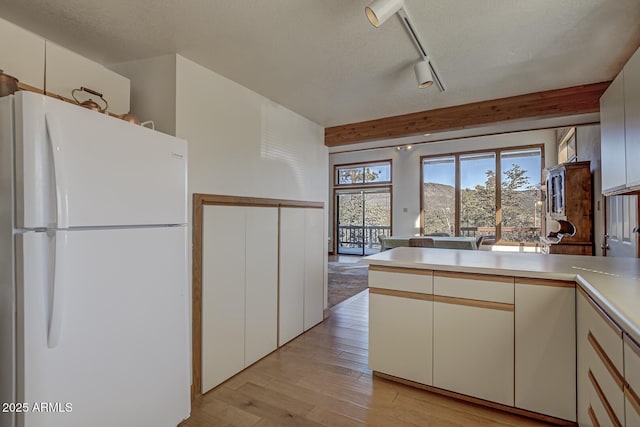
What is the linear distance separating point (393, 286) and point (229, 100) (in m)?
1.92

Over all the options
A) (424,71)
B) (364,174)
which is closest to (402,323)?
(424,71)

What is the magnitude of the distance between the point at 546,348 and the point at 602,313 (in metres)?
0.62

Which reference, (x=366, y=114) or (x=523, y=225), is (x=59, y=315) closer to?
(x=366, y=114)

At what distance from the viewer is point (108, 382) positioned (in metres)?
1.39

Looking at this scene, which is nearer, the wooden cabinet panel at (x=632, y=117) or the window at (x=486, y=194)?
the wooden cabinet panel at (x=632, y=117)

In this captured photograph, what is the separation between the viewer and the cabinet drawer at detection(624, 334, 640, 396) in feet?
Answer: 3.35

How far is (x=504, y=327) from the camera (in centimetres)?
197

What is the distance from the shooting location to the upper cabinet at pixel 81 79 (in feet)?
Result: 5.68

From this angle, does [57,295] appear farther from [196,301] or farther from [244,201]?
[244,201]

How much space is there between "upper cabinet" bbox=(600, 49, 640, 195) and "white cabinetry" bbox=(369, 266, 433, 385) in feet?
4.04

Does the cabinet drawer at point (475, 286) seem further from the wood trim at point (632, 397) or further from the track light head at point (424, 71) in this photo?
the track light head at point (424, 71)

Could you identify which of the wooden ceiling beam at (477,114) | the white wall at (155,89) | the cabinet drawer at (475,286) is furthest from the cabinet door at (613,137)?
the white wall at (155,89)

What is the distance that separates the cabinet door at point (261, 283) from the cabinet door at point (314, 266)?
0.55 meters

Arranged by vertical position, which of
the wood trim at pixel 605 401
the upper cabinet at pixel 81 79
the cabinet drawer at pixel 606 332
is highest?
the upper cabinet at pixel 81 79
